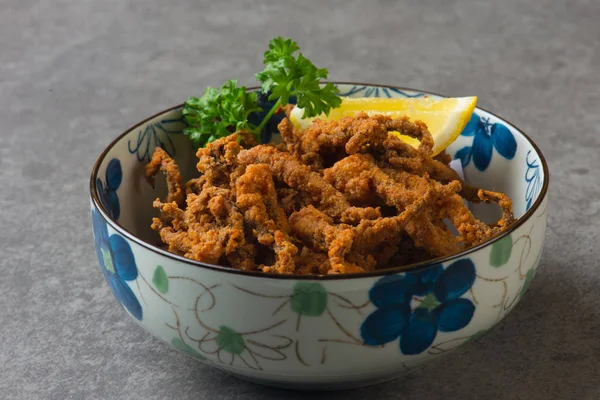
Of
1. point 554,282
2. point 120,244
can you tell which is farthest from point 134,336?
point 554,282

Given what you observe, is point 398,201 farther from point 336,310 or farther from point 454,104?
point 454,104

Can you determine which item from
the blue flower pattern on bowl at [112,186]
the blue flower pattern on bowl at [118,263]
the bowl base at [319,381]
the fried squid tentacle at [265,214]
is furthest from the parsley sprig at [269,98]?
the bowl base at [319,381]

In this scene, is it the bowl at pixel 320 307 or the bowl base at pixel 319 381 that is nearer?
the bowl at pixel 320 307

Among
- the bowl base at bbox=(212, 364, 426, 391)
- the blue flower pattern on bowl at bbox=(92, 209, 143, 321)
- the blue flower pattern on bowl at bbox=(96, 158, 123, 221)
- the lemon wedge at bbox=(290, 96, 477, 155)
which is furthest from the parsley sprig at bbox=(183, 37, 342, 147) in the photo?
the bowl base at bbox=(212, 364, 426, 391)

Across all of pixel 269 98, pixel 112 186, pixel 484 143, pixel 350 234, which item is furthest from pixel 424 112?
pixel 112 186

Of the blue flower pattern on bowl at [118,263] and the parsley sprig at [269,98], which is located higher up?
the parsley sprig at [269,98]

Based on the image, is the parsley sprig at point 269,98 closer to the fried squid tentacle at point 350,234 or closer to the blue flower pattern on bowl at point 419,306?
the fried squid tentacle at point 350,234

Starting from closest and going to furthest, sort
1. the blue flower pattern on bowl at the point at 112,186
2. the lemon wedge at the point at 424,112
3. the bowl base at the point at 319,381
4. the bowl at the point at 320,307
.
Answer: the bowl at the point at 320,307
the bowl base at the point at 319,381
the blue flower pattern on bowl at the point at 112,186
the lemon wedge at the point at 424,112
